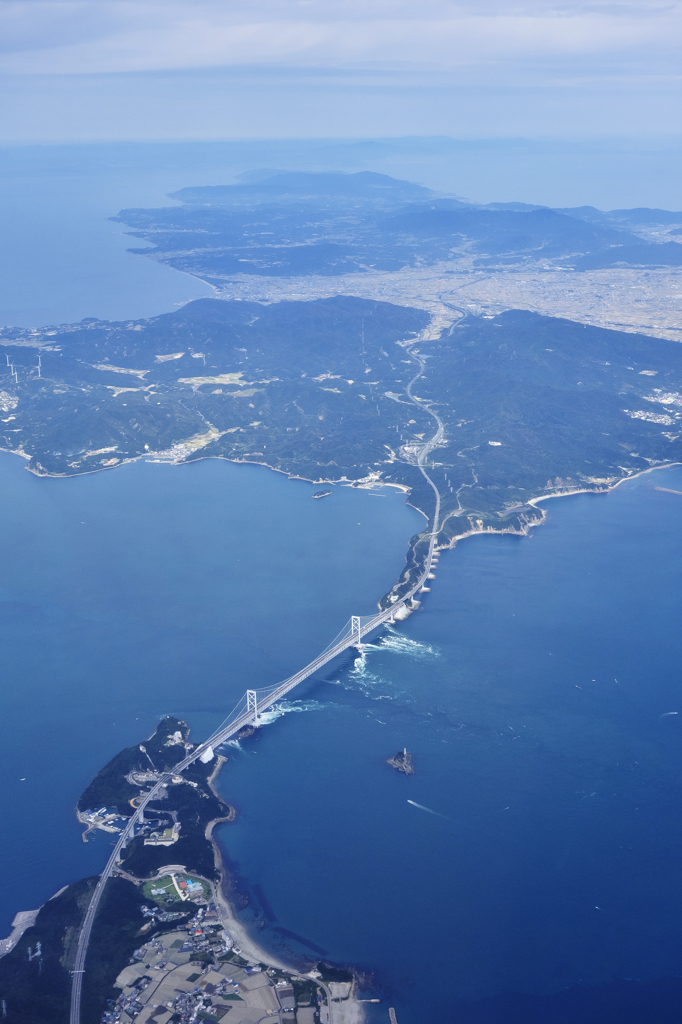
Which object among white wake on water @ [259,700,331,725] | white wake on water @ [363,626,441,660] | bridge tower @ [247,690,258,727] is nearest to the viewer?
bridge tower @ [247,690,258,727]

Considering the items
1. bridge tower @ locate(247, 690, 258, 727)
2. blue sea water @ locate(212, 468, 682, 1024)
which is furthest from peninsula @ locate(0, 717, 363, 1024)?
bridge tower @ locate(247, 690, 258, 727)

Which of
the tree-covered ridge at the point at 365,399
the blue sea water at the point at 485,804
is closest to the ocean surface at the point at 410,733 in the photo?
Answer: the blue sea water at the point at 485,804

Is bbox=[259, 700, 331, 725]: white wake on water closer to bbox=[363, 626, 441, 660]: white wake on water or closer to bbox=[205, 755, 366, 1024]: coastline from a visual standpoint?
bbox=[363, 626, 441, 660]: white wake on water

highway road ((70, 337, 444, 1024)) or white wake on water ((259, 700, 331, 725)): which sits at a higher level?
highway road ((70, 337, 444, 1024))

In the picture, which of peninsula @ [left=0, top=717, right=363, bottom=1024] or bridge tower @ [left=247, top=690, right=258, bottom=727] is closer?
peninsula @ [left=0, top=717, right=363, bottom=1024]

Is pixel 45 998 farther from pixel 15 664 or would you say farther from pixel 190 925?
pixel 15 664

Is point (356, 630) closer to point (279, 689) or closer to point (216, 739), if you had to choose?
point (279, 689)

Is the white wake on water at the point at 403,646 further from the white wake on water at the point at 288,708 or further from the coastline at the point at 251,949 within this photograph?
the coastline at the point at 251,949

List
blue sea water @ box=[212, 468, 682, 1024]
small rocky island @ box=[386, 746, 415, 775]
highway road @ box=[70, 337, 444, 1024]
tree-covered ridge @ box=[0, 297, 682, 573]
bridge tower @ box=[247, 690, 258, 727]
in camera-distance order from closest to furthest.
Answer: highway road @ box=[70, 337, 444, 1024] < blue sea water @ box=[212, 468, 682, 1024] < small rocky island @ box=[386, 746, 415, 775] < bridge tower @ box=[247, 690, 258, 727] < tree-covered ridge @ box=[0, 297, 682, 573]
